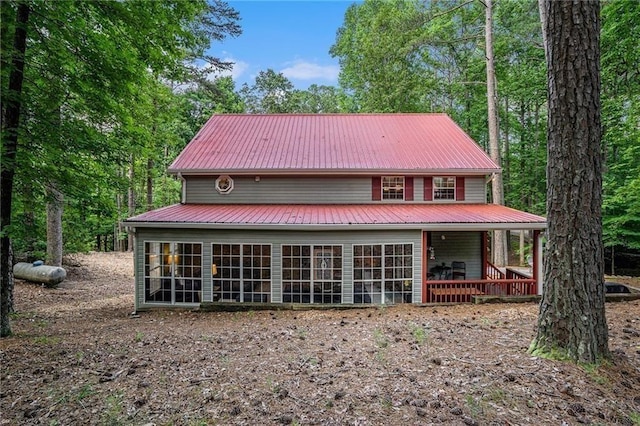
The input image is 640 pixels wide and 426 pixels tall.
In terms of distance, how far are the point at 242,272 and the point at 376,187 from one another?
5537 millimetres

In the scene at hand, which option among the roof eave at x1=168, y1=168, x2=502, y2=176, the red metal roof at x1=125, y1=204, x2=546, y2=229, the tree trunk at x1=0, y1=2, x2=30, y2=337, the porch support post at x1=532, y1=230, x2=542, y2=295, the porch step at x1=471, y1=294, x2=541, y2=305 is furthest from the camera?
the roof eave at x1=168, y1=168, x2=502, y2=176

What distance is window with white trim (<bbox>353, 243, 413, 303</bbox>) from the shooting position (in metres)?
10.2

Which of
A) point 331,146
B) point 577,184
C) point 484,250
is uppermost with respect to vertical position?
point 331,146

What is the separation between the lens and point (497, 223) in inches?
397

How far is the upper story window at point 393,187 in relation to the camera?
496 inches

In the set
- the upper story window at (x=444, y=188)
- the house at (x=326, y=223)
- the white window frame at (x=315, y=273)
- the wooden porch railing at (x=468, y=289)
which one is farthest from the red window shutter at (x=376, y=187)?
the wooden porch railing at (x=468, y=289)

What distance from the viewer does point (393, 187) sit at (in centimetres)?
1263

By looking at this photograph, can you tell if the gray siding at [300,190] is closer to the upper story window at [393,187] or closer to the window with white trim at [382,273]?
the upper story window at [393,187]

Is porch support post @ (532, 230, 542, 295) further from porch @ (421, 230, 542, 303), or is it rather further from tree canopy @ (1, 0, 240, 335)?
tree canopy @ (1, 0, 240, 335)

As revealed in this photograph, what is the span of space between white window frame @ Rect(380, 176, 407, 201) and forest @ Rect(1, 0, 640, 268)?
7416 mm

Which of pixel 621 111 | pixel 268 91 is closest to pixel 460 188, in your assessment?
pixel 621 111

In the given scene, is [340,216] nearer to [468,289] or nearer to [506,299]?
[468,289]

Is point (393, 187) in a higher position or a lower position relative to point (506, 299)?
higher

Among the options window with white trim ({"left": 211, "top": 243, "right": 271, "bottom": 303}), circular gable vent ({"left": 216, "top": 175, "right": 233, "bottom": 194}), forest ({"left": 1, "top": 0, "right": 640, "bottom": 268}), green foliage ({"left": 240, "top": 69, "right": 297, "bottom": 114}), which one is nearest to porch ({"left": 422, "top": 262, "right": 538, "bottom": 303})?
window with white trim ({"left": 211, "top": 243, "right": 271, "bottom": 303})
